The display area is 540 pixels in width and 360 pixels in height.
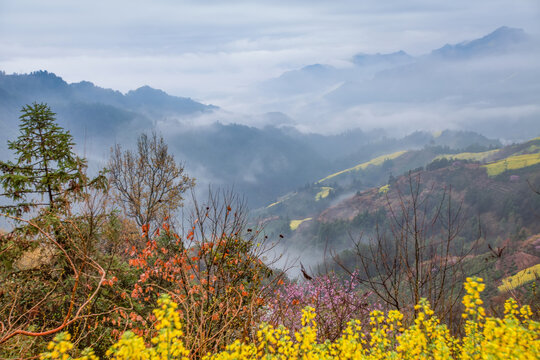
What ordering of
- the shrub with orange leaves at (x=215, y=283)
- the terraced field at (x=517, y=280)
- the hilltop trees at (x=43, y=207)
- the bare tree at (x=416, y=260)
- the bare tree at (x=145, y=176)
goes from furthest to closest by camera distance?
the bare tree at (x=145, y=176)
the terraced field at (x=517, y=280)
the hilltop trees at (x=43, y=207)
the bare tree at (x=416, y=260)
the shrub with orange leaves at (x=215, y=283)

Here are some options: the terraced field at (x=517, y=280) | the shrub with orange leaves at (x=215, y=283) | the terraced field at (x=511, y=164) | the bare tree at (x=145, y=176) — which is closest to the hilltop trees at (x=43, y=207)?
the shrub with orange leaves at (x=215, y=283)

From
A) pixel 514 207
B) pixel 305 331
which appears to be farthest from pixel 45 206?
pixel 514 207

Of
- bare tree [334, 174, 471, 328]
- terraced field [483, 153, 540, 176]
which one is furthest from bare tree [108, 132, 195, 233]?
terraced field [483, 153, 540, 176]

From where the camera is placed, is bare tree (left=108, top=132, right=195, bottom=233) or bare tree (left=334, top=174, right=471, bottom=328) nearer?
bare tree (left=334, top=174, right=471, bottom=328)

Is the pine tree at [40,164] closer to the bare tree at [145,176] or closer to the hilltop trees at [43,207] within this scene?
the hilltop trees at [43,207]

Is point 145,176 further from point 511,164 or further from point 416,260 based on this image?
point 511,164

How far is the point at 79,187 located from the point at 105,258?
2.55 metres

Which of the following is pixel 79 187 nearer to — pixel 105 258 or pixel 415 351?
pixel 105 258

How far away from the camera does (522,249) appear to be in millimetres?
63938

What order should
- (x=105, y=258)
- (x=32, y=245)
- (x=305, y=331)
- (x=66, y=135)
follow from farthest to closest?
(x=66, y=135), (x=105, y=258), (x=32, y=245), (x=305, y=331)

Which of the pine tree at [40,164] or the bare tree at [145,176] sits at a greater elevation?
the pine tree at [40,164]

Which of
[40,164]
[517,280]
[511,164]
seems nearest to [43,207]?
[40,164]

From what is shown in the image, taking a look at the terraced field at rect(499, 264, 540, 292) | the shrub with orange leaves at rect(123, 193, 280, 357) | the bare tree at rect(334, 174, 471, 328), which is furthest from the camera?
the terraced field at rect(499, 264, 540, 292)

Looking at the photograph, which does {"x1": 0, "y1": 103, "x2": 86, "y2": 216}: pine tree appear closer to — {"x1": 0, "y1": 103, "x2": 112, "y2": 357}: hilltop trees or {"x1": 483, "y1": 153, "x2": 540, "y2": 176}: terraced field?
{"x1": 0, "y1": 103, "x2": 112, "y2": 357}: hilltop trees
